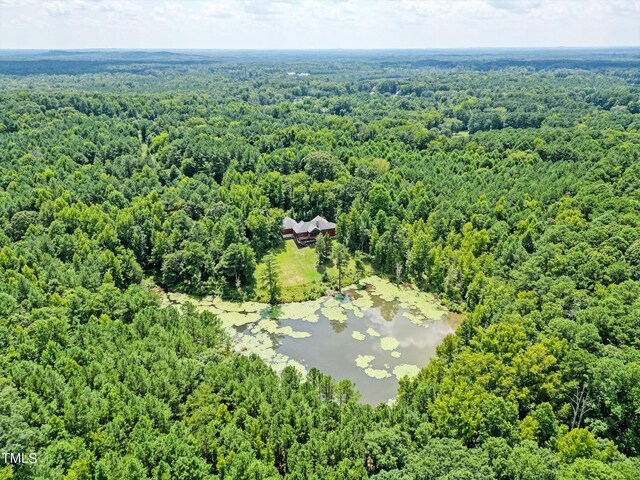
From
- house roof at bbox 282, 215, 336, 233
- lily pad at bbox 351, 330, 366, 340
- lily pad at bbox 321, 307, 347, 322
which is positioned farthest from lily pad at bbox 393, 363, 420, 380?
house roof at bbox 282, 215, 336, 233

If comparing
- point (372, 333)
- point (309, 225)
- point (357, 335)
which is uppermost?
→ point (309, 225)

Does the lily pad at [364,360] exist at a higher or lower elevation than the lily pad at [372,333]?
lower

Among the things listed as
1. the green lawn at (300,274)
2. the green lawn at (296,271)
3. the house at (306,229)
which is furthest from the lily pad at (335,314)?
the house at (306,229)

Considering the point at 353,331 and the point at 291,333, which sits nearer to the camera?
the point at 291,333

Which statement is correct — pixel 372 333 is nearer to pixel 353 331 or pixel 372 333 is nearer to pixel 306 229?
pixel 353 331

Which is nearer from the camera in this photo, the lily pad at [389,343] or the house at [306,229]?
the lily pad at [389,343]

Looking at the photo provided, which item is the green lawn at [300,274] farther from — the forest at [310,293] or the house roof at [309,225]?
the house roof at [309,225]

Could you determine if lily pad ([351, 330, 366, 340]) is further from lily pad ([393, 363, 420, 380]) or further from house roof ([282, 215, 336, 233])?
house roof ([282, 215, 336, 233])

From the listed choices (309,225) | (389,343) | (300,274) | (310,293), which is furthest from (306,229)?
(389,343)
